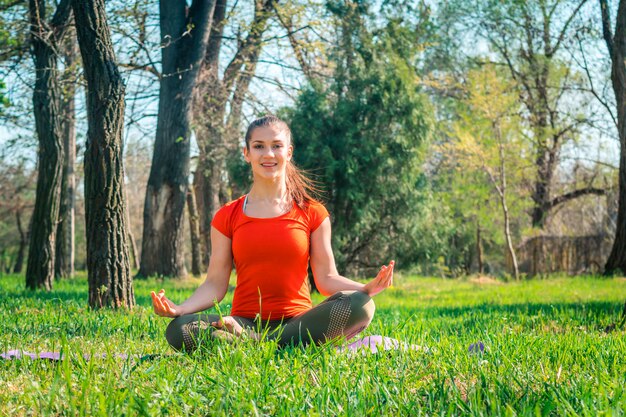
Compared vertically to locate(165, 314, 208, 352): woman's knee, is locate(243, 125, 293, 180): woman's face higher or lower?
higher

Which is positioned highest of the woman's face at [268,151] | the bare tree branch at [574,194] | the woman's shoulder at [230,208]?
the bare tree branch at [574,194]

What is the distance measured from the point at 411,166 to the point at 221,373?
39.4 feet

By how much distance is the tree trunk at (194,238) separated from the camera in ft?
64.1

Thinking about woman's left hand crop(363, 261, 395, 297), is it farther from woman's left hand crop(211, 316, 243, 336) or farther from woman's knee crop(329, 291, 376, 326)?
woman's left hand crop(211, 316, 243, 336)

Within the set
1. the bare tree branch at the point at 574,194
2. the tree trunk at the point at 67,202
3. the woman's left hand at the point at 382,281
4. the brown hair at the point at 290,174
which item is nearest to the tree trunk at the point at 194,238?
the tree trunk at the point at 67,202

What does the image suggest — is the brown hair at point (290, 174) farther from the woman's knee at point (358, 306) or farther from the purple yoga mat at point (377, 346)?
the purple yoga mat at point (377, 346)

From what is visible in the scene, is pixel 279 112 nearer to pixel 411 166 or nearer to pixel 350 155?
pixel 350 155

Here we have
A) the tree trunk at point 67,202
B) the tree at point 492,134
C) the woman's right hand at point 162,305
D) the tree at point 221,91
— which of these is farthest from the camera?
the tree at point 492,134

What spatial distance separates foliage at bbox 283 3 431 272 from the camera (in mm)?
13500

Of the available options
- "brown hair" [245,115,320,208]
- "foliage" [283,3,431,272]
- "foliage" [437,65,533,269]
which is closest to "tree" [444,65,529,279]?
"foliage" [437,65,533,269]

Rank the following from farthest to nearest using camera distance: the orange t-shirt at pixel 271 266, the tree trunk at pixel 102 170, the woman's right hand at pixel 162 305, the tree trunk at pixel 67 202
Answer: the tree trunk at pixel 67 202 < the tree trunk at pixel 102 170 < the orange t-shirt at pixel 271 266 < the woman's right hand at pixel 162 305

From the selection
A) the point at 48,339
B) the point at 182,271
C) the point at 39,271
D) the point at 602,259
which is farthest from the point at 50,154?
the point at 602,259

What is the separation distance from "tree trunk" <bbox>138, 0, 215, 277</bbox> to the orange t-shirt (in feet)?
32.2

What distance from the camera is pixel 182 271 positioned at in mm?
14672
